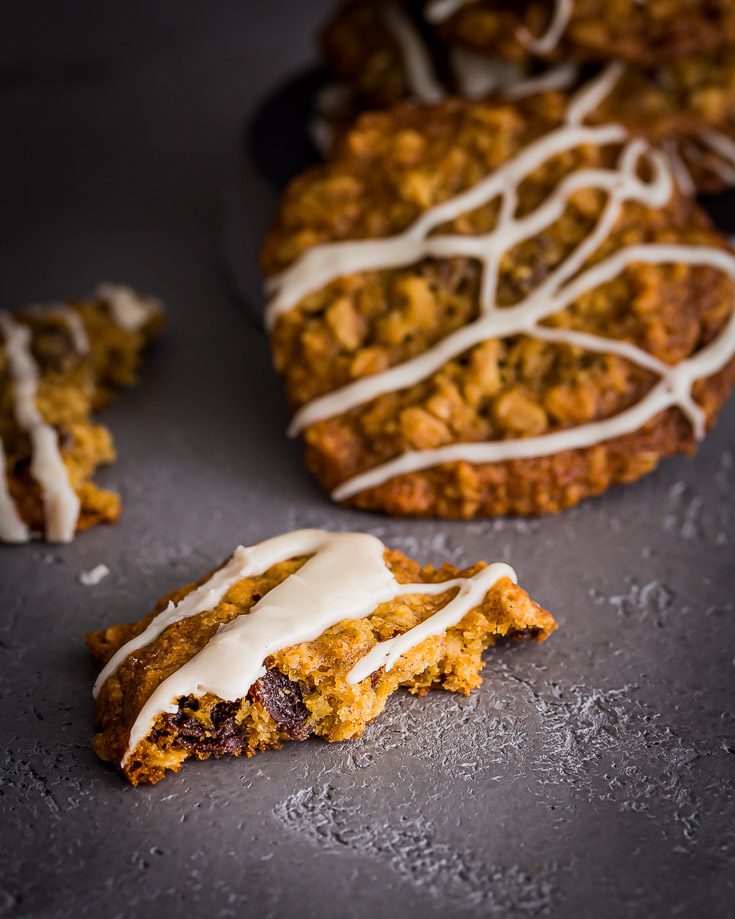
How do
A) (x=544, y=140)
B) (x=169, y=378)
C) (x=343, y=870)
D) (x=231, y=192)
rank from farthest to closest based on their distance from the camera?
1. (x=231, y=192)
2. (x=169, y=378)
3. (x=544, y=140)
4. (x=343, y=870)

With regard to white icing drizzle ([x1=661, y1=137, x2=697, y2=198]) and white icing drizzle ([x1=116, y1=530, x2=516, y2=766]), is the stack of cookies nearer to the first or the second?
white icing drizzle ([x1=661, y1=137, x2=697, y2=198])

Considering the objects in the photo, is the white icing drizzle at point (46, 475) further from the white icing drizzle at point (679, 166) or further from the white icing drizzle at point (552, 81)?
the white icing drizzle at point (679, 166)

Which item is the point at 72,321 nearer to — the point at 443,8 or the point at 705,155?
the point at 443,8

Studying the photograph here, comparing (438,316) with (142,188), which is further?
(142,188)

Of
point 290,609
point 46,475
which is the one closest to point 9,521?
point 46,475

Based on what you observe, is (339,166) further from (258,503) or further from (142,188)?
(142,188)

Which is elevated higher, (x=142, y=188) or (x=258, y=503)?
(x=142, y=188)

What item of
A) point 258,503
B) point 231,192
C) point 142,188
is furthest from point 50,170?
point 258,503
